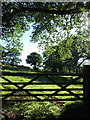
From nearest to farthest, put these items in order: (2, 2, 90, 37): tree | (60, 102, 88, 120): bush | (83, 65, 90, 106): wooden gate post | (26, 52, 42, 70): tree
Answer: (60, 102, 88, 120): bush → (83, 65, 90, 106): wooden gate post → (2, 2, 90, 37): tree → (26, 52, 42, 70): tree

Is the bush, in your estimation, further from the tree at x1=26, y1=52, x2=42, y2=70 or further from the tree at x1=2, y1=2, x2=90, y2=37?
the tree at x1=26, y1=52, x2=42, y2=70

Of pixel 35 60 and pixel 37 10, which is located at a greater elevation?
pixel 37 10

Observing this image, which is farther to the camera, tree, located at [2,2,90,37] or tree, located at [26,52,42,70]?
tree, located at [26,52,42,70]

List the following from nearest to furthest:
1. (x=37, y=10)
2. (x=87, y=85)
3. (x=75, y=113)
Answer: (x=75, y=113), (x=87, y=85), (x=37, y=10)

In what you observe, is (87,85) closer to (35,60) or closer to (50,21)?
(50,21)

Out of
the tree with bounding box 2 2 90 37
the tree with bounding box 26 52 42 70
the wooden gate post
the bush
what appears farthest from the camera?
the tree with bounding box 26 52 42 70

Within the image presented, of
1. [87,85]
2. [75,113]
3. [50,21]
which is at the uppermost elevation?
[50,21]

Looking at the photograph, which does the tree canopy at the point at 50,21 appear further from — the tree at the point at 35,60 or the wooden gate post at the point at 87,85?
the tree at the point at 35,60

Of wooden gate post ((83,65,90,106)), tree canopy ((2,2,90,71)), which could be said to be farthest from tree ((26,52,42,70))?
wooden gate post ((83,65,90,106))

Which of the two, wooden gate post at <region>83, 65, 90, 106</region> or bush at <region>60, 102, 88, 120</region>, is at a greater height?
wooden gate post at <region>83, 65, 90, 106</region>

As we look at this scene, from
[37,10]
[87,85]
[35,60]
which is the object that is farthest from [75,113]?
[35,60]

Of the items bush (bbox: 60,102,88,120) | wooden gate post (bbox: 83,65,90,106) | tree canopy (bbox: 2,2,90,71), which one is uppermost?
tree canopy (bbox: 2,2,90,71)

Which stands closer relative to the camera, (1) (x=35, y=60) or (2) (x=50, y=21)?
(2) (x=50, y=21)

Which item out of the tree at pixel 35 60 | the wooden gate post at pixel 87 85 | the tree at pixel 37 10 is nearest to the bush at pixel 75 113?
the wooden gate post at pixel 87 85
